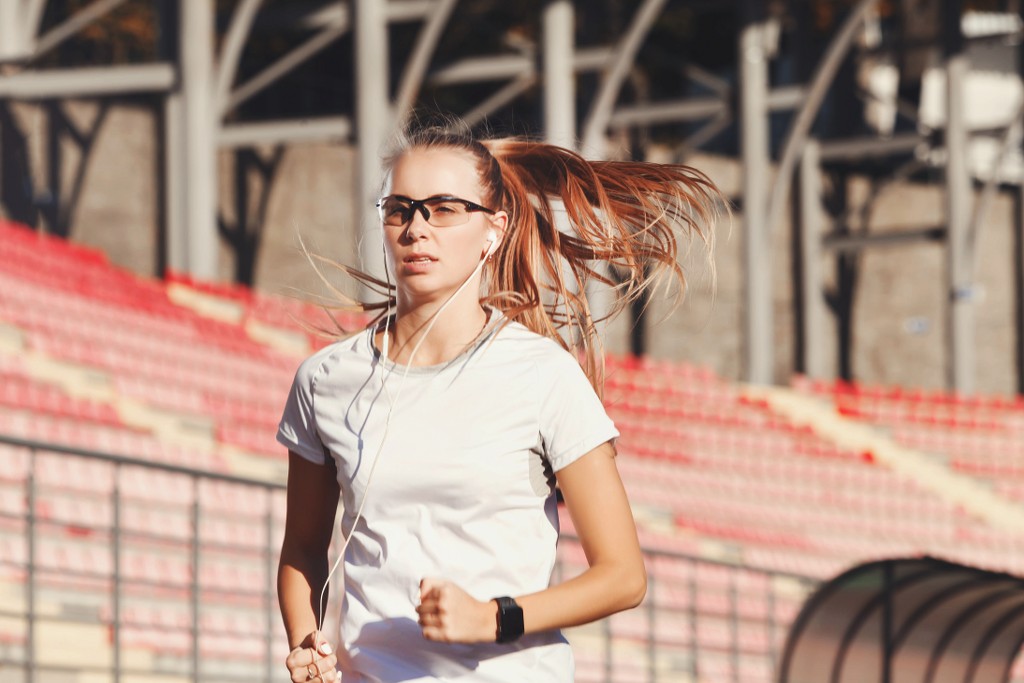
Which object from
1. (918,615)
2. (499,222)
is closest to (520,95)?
(918,615)

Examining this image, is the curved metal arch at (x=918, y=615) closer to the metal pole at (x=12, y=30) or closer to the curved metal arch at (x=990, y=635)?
the curved metal arch at (x=990, y=635)

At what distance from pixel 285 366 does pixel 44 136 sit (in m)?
4.67

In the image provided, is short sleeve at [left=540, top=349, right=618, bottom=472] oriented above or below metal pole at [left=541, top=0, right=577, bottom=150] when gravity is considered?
below

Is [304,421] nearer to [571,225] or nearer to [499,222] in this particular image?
[499,222]

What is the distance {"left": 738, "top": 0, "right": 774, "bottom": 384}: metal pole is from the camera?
20328 millimetres

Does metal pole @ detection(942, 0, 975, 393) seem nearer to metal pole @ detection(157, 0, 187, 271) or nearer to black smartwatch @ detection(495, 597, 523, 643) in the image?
metal pole @ detection(157, 0, 187, 271)

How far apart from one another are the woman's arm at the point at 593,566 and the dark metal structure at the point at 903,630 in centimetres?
291

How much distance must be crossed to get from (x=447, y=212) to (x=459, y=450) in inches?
13.7

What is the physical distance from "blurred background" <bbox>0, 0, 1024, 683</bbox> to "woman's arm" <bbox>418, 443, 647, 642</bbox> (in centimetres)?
33

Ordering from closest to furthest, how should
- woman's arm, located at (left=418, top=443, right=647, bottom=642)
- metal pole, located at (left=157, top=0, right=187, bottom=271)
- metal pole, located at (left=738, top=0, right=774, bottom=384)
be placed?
woman's arm, located at (left=418, top=443, right=647, bottom=642) → metal pole, located at (left=157, top=0, right=187, bottom=271) → metal pole, located at (left=738, top=0, right=774, bottom=384)

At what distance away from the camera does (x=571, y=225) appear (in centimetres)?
240

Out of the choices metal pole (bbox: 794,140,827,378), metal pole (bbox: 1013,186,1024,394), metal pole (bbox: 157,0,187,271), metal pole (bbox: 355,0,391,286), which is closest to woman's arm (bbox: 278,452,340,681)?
metal pole (bbox: 355,0,391,286)

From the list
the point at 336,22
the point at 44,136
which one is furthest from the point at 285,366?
the point at 336,22

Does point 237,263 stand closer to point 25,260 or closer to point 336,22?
point 336,22
